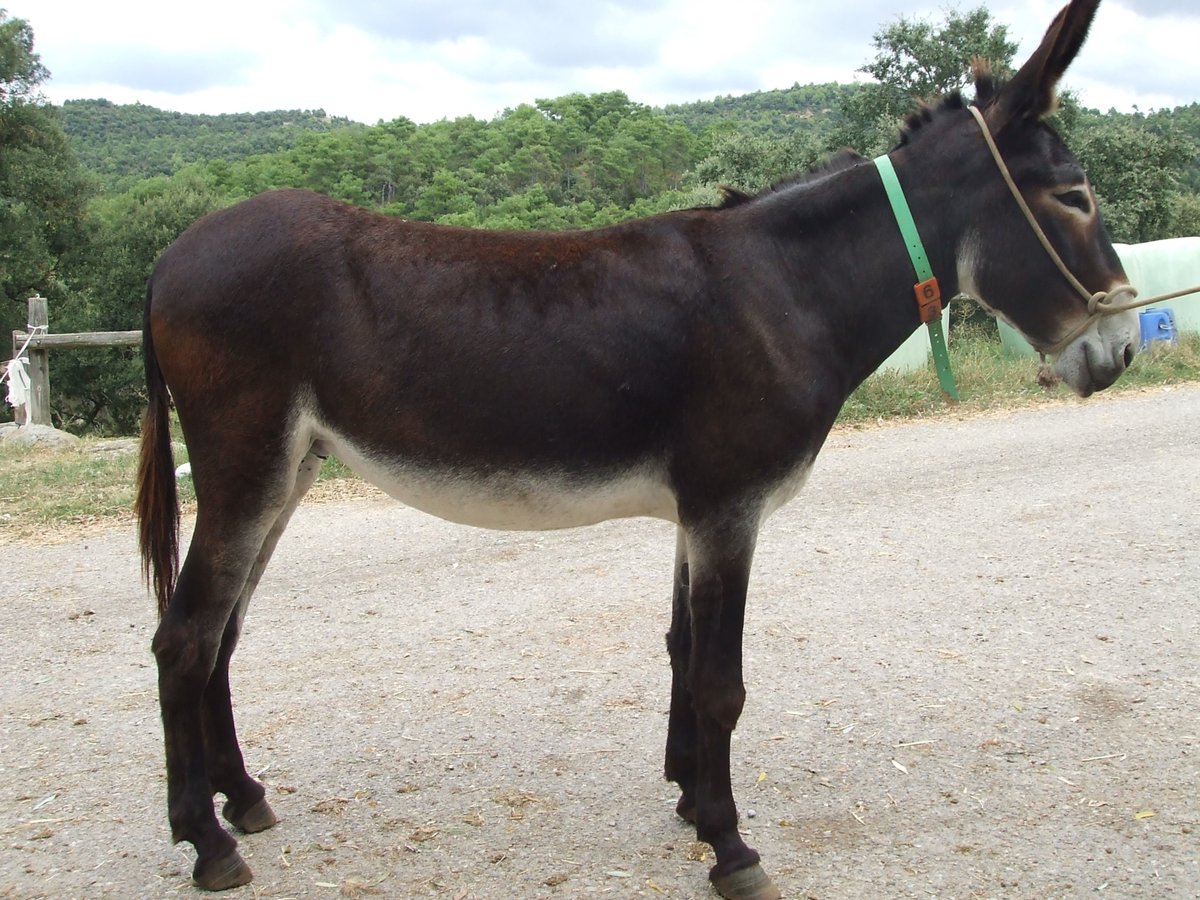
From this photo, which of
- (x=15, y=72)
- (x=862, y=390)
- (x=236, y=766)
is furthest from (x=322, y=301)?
(x=15, y=72)

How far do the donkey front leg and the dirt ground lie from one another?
0.46ft

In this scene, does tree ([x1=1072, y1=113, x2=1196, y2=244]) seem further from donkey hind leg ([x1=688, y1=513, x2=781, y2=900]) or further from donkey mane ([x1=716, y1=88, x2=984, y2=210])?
donkey hind leg ([x1=688, y1=513, x2=781, y2=900])

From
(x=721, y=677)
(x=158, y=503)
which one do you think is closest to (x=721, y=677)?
(x=721, y=677)

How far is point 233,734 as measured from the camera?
10.8 ft

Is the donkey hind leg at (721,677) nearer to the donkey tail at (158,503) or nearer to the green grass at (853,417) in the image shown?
the donkey tail at (158,503)

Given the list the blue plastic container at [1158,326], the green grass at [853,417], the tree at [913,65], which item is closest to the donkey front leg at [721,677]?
the green grass at [853,417]

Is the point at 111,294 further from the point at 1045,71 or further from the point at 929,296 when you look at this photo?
the point at 1045,71

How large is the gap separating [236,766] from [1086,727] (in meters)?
3.27

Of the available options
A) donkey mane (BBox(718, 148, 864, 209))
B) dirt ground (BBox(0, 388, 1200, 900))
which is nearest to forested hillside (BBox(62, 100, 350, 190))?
dirt ground (BBox(0, 388, 1200, 900))

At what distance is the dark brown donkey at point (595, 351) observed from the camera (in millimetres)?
2844

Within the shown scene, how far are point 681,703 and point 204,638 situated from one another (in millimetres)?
1624

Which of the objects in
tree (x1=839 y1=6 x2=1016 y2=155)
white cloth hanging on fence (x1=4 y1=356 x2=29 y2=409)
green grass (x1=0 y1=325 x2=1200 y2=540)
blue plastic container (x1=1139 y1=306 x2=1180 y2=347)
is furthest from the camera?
tree (x1=839 y1=6 x2=1016 y2=155)

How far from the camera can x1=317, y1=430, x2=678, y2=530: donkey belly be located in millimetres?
2889

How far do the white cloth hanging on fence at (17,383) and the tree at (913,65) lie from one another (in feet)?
52.3
